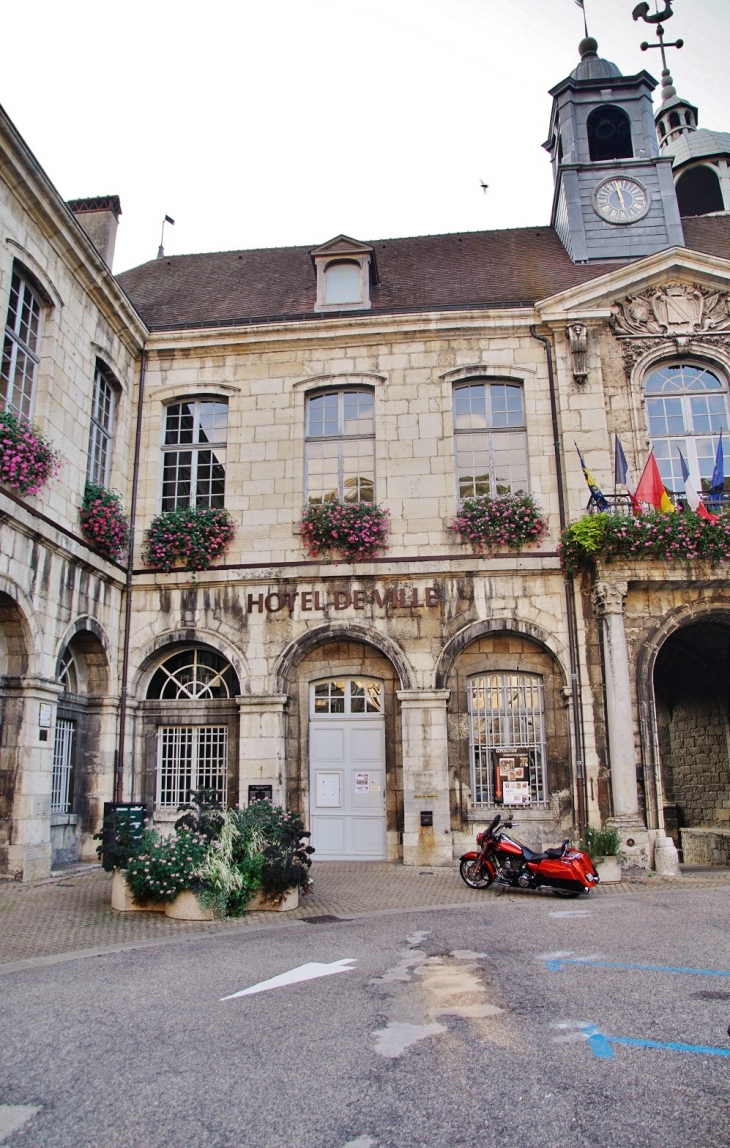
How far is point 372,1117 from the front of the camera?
3.25 meters

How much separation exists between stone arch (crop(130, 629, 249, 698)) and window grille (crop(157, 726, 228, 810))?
773mm

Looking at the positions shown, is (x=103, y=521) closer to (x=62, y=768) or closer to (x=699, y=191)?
(x=62, y=768)

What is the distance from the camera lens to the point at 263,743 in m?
11.7

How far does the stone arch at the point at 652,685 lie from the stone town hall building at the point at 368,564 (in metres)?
0.04

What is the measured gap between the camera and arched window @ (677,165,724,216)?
2425 centimetres

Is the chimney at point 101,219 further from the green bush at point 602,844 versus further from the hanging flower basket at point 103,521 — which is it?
the green bush at point 602,844

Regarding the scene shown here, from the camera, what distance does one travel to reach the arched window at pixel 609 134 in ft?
52.7

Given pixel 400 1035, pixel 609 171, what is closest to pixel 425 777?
pixel 400 1035

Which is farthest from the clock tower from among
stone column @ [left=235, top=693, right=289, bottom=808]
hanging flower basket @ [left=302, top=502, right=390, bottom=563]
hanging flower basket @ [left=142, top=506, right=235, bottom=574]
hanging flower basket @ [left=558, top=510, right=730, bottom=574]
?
stone column @ [left=235, top=693, right=289, bottom=808]

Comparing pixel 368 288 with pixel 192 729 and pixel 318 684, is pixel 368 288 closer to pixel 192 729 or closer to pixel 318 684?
pixel 318 684

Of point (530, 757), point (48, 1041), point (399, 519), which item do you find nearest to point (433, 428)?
point (399, 519)

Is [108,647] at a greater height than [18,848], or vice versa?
[108,647]

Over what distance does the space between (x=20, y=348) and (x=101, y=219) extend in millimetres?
4900

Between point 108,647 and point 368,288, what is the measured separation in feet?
22.6
